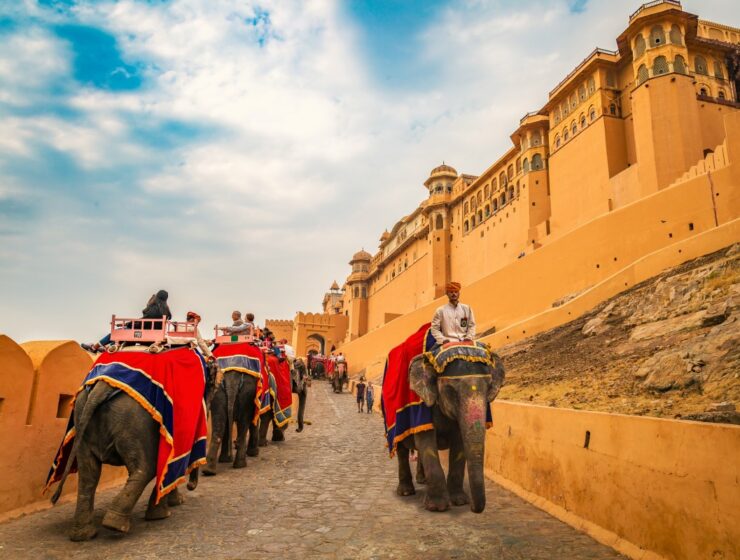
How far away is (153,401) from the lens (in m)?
4.75

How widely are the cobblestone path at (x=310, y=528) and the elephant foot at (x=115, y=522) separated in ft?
0.40

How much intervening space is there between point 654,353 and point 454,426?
5232 mm

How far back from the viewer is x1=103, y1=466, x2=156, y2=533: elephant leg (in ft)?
14.3

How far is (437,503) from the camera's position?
5.66 metres

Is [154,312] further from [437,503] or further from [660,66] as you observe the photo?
[660,66]

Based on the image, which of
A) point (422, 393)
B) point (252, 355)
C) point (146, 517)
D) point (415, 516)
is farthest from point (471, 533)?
point (252, 355)

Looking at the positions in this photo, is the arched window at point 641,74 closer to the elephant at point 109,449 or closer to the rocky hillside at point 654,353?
the rocky hillside at point 654,353

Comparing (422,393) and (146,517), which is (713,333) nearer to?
(422,393)

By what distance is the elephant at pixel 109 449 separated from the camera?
14.4 feet

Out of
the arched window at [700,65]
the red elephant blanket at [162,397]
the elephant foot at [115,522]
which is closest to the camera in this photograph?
the elephant foot at [115,522]

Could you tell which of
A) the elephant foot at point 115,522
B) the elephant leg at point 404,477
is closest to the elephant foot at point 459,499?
the elephant leg at point 404,477

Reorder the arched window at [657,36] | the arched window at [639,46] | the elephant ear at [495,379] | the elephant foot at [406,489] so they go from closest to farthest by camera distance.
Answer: the elephant ear at [495,379] → the elephant foot at [406,489] → the arched window at [657,36] → the arched window at [639,46]

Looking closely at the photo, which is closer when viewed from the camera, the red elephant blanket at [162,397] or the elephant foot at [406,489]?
the red elephant blanket at [162,397]

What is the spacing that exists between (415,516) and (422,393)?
4.25ft
